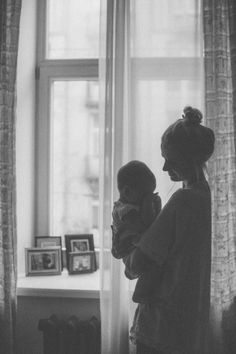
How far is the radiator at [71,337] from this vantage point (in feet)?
7.29

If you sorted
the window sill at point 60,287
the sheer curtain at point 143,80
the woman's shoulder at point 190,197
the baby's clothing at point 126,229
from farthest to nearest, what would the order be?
1. the window sill at point 60,287
2. the sheer curtain at point 143,80
3. the baby's clothing at point 126,229
4. the woman's shoulder at point 190,197

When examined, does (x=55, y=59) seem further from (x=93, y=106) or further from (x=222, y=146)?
(x=222, y=146)

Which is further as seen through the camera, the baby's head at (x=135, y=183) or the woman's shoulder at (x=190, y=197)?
the baby's head at (x=135, y=183)

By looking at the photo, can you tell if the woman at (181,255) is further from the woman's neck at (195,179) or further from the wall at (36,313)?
the wall at (36,313)

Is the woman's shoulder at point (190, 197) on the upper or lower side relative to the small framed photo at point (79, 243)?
upper

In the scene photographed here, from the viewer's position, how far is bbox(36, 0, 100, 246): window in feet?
8.90

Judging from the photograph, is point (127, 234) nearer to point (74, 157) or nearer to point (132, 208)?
point (132, 208)

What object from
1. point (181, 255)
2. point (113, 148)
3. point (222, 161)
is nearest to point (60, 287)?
point (113, 148)

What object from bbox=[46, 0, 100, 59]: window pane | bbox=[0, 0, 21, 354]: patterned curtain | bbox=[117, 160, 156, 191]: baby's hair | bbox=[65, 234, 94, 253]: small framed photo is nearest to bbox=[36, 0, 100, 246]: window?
bbox=[46, 0, 100, 59]: window pane

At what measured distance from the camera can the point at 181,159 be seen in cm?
127

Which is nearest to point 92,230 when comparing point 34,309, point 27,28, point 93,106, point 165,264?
point 34,309

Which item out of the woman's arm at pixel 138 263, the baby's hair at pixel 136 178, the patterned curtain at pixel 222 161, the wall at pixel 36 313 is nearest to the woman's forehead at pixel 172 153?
the baby's hair at pixel 136 178

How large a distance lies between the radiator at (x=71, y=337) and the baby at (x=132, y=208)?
1007 millimetres

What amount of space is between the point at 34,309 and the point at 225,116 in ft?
4.60
